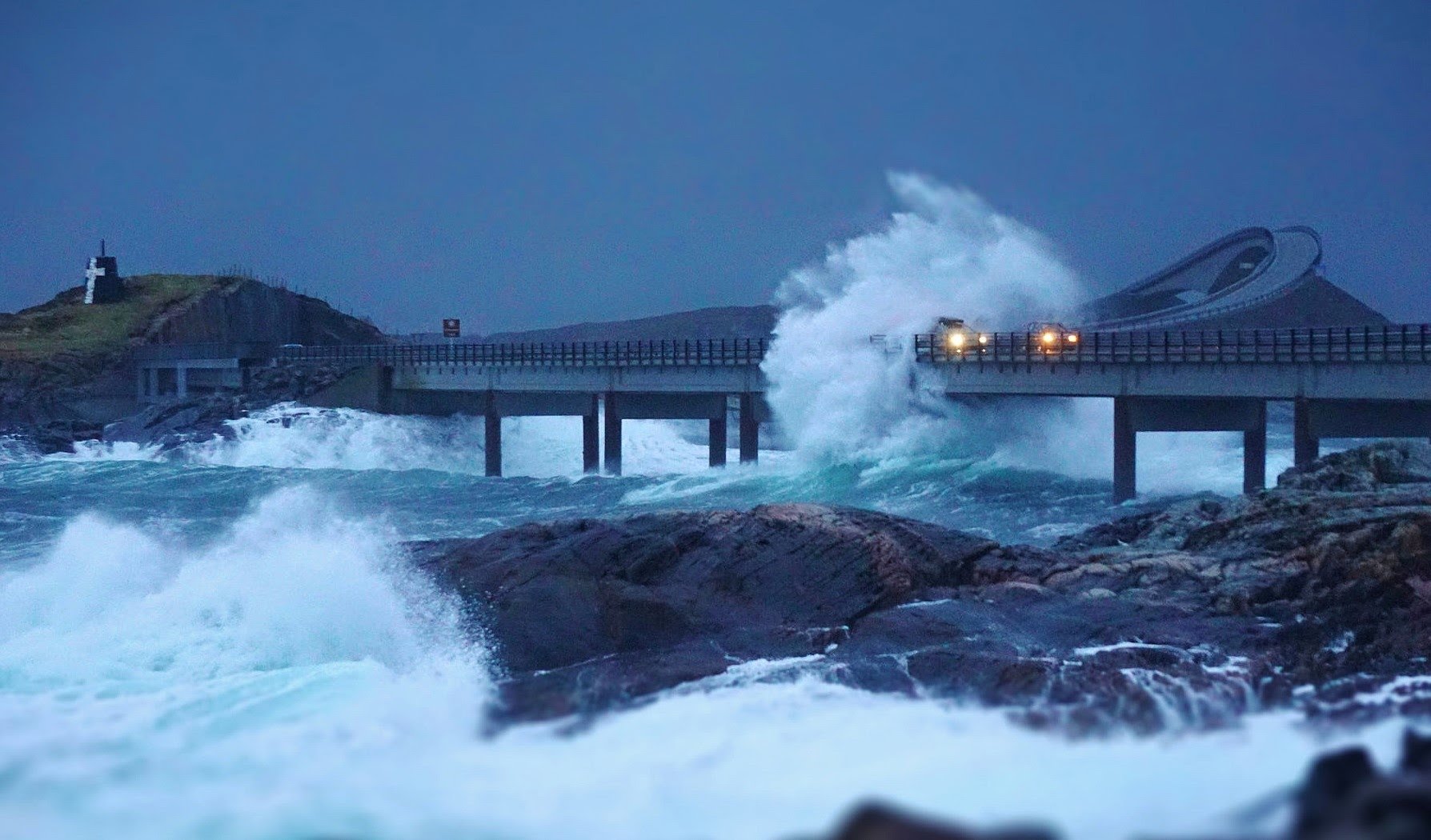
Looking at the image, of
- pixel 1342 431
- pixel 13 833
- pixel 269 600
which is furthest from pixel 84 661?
pixel 1342 431

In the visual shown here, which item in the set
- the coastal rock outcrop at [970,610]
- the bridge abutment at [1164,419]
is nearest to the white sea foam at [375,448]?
the bridge abutment at [1164,419]

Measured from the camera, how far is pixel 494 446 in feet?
174

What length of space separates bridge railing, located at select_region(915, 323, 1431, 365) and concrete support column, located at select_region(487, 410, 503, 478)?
645 inches

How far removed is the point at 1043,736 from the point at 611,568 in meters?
6.63

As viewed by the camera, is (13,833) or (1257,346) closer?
(13,833)

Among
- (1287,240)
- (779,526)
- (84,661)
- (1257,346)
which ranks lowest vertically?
(84,661)

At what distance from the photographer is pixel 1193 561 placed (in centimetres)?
1777

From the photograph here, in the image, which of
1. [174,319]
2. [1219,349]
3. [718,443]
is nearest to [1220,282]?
[718,443]

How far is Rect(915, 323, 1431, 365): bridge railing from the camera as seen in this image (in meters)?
32.7

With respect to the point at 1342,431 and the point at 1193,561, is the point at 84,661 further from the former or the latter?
the point at 1342,431

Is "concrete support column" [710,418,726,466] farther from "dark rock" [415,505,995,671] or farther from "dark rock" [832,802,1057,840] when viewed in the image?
Answer: "dark rock" [832,802,1057,840]

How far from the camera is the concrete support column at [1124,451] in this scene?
37156 mm

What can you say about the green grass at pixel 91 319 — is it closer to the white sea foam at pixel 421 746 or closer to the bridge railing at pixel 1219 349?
the bridge railing at pixel 1219 349

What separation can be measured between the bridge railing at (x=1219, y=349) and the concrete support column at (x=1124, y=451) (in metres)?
1.22
